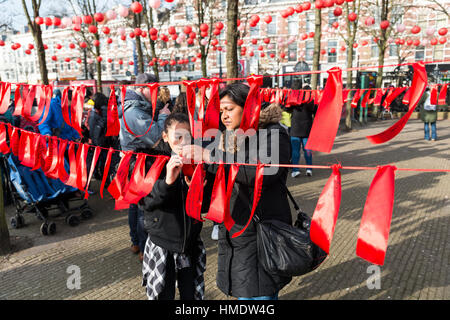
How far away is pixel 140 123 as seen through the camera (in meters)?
3.47

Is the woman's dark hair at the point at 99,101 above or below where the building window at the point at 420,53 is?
below

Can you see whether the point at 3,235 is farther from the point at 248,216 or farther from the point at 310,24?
the point at 310,24

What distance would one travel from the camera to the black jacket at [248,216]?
1896 mm

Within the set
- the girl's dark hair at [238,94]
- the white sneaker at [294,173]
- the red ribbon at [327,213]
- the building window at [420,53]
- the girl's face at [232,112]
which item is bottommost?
the white sneaker at [294,173]

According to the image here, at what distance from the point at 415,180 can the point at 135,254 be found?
5.68m

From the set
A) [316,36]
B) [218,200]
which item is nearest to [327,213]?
[218,200]

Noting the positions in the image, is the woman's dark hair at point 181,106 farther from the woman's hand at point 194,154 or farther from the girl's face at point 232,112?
the woman's hand at point 194,154

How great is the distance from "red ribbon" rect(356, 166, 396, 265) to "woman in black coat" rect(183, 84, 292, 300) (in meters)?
0.51

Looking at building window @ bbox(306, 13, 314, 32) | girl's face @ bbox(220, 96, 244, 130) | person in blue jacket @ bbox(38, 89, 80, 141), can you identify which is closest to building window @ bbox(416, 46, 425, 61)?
building window @ bbox(306, 13, 314, 32)

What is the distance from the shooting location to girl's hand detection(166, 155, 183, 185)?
191 centimetres

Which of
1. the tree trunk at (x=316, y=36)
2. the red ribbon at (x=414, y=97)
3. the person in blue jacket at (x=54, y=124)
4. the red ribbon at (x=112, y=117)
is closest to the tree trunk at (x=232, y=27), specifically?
the person in blue jacket at (x=54, y=124)
